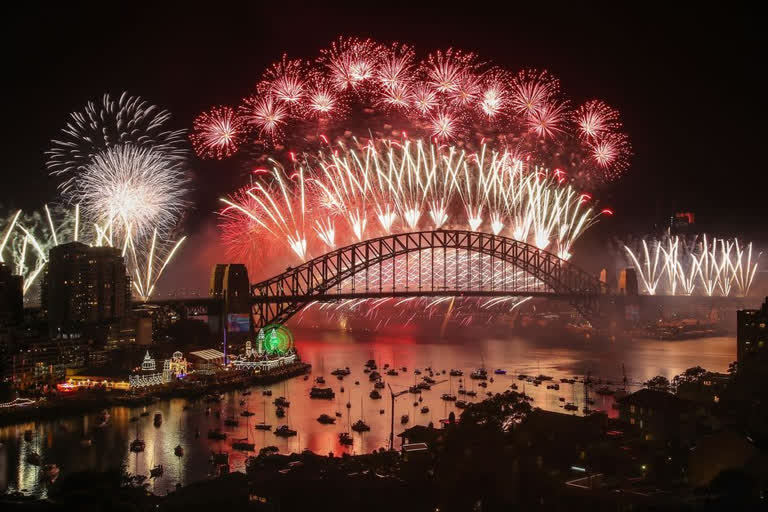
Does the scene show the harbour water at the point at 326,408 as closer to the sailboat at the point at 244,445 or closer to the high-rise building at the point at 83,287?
the sailboat at the point at 244,445

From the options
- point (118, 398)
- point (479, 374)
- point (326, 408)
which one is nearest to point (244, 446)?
point (326, 408)

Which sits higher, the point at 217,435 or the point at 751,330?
the point at 751,330

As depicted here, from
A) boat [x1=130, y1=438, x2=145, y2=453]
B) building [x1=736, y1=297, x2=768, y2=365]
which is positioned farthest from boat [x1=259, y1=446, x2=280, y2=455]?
building [x1=736, y1=297, x2=768, y2=365]

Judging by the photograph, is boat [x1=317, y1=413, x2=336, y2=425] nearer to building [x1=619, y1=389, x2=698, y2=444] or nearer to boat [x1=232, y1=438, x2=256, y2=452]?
boat [x1=232, y1=438, x2=256, y2=452]

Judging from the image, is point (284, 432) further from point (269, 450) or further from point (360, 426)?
point (269, 450)

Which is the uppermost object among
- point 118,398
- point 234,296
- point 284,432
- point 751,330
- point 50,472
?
point 234,296

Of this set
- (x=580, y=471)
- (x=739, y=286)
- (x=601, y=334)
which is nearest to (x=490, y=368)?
(x=601, y=334)

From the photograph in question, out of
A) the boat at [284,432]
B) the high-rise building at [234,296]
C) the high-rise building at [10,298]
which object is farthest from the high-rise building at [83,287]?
the boat at [284,432]
